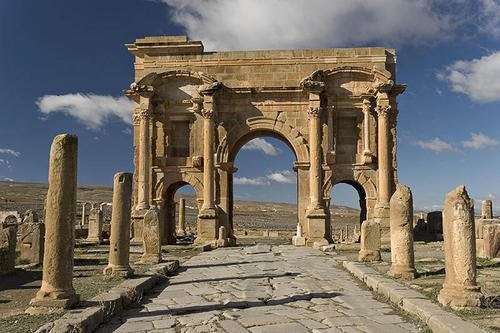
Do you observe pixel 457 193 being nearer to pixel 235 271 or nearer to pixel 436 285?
pixel 436 285

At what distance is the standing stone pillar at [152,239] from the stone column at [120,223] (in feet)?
8.29

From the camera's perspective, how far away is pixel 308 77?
66.7 feet

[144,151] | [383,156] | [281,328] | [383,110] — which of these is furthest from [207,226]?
[281,328]

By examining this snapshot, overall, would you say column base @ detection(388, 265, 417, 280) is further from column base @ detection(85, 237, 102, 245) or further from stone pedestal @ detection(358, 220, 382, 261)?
column base @ detection(85, 237, 102, 245)

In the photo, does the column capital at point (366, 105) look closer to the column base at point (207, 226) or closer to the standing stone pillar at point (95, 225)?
the column base at point (207, 226)

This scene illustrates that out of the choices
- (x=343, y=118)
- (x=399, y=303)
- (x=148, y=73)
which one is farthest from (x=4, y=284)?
(x=343, y=118)

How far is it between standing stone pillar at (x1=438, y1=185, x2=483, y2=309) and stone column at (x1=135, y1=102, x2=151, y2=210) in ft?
50.5

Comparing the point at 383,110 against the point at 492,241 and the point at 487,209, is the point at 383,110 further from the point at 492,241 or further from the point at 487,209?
the point at 492,241

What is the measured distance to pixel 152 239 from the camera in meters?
12.5

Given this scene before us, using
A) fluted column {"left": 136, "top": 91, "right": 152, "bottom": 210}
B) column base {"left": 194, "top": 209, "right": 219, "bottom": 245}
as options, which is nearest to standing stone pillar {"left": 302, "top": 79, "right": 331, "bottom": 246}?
column base {"left": 194, "top": 209, "right": 219, "bottom": 245}

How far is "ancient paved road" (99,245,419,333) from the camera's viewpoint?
19.3 ft

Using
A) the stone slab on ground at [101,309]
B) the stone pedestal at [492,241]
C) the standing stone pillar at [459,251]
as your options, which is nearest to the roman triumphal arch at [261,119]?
the stone pedestal at [492,241]

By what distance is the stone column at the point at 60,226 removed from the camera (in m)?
6.51

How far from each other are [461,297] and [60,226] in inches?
202
